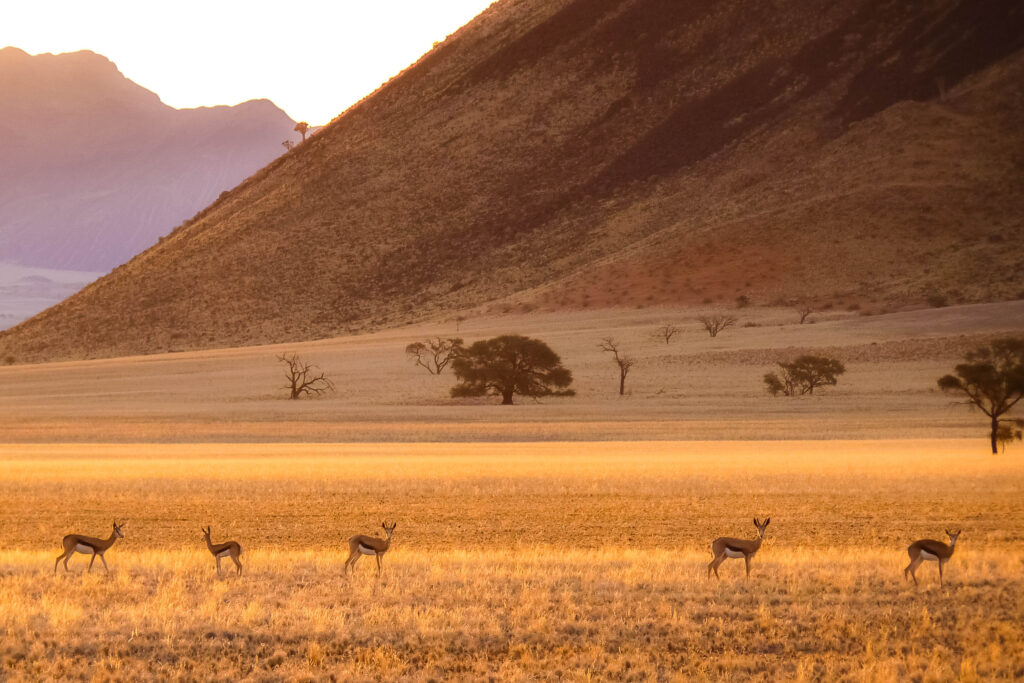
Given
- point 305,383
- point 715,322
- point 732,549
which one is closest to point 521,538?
point 732,549

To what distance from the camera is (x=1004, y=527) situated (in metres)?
20.8

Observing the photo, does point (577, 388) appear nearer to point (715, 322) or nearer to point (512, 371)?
point (512, 371)

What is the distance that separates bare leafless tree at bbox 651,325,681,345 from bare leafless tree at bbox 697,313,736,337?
242 centimetres

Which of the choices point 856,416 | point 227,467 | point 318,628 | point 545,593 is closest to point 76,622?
point 318,628

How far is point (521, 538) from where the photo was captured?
2002 cm

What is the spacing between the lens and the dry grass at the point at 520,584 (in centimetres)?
1066

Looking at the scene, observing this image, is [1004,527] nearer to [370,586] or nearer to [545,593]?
[545,593]

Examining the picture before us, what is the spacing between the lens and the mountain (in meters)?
105

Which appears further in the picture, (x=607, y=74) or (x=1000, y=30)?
(x=607, y=74)

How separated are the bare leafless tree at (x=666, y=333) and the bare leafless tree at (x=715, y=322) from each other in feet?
7.94

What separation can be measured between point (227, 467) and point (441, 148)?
115 m

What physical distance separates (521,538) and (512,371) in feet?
139

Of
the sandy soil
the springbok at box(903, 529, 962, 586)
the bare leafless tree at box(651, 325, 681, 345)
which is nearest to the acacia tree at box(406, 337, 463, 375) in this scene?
the sandy soil

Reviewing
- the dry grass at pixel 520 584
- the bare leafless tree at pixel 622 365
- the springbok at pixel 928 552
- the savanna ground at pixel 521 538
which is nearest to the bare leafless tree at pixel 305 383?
the savanna ground at pixel 521 538
